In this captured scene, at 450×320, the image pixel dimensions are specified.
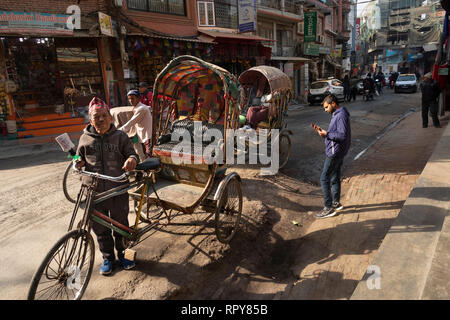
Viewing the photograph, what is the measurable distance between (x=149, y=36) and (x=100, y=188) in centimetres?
1124

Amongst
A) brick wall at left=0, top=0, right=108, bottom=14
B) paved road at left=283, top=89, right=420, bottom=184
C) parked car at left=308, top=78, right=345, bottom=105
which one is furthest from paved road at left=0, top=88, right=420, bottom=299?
parked car at left=308, top=78, right=345, bottom=105

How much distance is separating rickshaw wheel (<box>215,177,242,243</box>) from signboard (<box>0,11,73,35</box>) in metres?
10.2

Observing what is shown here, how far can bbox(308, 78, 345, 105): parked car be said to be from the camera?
20.6m

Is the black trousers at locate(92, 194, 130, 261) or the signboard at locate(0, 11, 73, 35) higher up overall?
the signboard at locate(0, 11, 73, 35)

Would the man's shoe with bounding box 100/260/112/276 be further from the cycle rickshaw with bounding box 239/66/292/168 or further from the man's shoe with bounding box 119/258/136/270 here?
the cycle rickshaw with bounding box 239/66/292/168

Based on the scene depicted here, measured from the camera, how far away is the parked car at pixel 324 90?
20.6 m

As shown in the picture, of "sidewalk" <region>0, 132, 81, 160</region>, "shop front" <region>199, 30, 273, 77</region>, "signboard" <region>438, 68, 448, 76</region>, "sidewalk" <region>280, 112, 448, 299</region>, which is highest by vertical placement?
"shop front" <region>199, 30, 273, 77</region>

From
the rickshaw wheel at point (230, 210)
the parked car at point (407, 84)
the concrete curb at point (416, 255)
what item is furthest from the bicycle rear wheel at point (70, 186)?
the parked car at point (407, 84)

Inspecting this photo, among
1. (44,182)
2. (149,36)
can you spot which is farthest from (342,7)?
(44,182)

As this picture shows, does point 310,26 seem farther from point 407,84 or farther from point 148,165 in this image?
point 148,165

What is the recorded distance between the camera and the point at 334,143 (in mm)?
4789

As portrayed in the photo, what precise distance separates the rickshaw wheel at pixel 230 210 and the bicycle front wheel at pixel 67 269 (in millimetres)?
1714

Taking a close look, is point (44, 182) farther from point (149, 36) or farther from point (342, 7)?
point (342, 7)

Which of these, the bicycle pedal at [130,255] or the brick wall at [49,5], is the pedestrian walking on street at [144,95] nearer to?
the bicycle pedal at [130,255]
